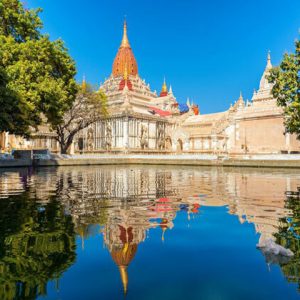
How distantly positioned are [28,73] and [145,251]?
24965mm

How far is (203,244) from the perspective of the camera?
19.0 feet

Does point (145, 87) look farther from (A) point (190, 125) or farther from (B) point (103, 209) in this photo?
(B) point (103, 209)

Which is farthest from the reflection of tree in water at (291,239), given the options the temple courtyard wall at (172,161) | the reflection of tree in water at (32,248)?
the temple courtyard wall at (172,161)

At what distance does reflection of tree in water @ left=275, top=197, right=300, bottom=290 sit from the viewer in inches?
169

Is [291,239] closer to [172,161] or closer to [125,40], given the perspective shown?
[172,161]

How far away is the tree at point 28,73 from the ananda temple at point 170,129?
21066 millimetres

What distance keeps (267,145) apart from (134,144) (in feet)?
73.2

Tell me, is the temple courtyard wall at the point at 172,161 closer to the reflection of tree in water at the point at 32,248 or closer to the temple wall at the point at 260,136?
the temple wall at the point at 260,136

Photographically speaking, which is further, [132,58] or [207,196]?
[132,58]

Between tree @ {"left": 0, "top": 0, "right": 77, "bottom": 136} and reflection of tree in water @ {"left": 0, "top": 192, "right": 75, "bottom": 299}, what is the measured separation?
Answer: 56.1 feet

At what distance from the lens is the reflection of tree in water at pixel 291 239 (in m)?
4.29

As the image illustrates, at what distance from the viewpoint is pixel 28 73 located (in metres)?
27.0

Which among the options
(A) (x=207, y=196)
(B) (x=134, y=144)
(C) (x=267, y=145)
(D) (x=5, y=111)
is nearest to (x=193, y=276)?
(A) (x=207, y=196)

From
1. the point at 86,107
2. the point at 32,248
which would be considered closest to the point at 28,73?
the point at 86,107
